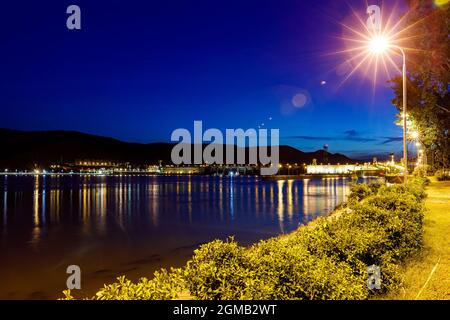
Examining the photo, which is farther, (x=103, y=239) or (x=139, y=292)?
(x=103, y=239)

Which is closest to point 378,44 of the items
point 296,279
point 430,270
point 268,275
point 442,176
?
point 430,270

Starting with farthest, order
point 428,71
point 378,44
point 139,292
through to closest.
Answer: point 428,71 → point 378,44 → point 139,292

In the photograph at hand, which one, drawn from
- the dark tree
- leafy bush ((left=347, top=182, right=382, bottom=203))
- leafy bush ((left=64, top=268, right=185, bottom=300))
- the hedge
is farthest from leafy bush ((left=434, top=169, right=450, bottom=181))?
leafy bush ((left=64, top=268, right=185, bottom=300))

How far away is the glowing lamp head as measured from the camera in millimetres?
20375

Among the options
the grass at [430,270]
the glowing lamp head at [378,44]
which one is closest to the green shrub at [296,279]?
the grass at [430,270]

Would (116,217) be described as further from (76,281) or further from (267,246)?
(267,246)

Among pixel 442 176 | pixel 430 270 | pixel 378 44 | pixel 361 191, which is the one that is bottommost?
pixel 430 270

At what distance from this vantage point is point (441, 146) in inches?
1407

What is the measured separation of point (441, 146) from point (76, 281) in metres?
33.6

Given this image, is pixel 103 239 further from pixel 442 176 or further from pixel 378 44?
pixel 442 176

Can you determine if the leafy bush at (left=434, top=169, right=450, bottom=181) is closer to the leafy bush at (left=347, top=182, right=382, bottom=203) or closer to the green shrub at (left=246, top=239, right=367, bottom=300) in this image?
the leafy bush at (left=347, top=182, right=382, bottom=203)

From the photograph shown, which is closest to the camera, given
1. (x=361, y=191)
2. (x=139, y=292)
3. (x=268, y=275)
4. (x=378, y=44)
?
(x=139, y=292)

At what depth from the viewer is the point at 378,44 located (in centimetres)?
2048

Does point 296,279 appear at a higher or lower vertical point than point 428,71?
lower
